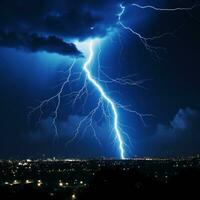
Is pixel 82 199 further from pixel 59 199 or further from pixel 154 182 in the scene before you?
pixel 59 199

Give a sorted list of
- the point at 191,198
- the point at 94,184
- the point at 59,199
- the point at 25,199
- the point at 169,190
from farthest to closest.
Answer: the point at 59,199 → the point at 25,199 → the point at 94,184 → the point at 169,190 → the point at 191,198

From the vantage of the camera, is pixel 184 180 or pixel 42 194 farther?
pixel 42 194

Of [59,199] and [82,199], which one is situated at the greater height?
[59,199]

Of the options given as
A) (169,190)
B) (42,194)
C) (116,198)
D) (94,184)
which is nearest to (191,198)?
(169,190)

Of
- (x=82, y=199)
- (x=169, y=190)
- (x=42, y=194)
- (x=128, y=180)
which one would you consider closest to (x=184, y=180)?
(x=169, y=190)

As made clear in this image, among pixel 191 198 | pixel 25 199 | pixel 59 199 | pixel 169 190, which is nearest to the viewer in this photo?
pixel 191 198

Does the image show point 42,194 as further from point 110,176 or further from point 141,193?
point 141,193

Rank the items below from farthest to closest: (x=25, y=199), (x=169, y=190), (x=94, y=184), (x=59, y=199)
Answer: (x=59, y=199)
(x=25, y=199)
(x=94, y=184)
(x=169, y=190)

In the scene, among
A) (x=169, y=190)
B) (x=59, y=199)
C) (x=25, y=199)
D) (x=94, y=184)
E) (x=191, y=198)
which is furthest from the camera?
(x=59, y=199)

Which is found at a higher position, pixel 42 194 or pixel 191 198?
pixel 42 194
